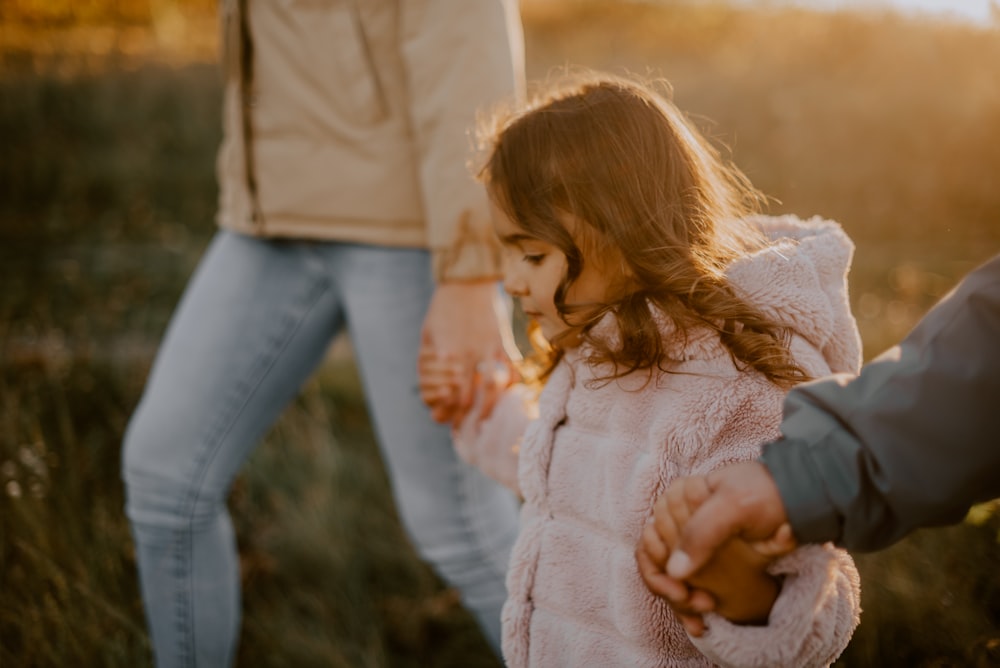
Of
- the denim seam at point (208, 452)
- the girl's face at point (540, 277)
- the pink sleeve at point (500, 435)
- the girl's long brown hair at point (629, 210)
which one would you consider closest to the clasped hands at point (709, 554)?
the girl's long brown hair at point (629, 210)

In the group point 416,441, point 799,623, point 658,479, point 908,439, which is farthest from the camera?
point 416,441

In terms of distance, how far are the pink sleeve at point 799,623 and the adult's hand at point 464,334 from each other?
693 millimetres

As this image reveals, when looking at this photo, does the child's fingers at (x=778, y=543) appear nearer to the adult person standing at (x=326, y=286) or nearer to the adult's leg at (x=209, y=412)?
the adult person standing at (x=326, y=286)

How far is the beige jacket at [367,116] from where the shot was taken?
154 centimetres

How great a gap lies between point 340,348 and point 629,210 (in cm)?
318

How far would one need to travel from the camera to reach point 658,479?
1.17m

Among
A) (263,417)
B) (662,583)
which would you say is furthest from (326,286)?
(662,583)

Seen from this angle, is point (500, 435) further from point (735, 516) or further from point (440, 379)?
point (735, 516)

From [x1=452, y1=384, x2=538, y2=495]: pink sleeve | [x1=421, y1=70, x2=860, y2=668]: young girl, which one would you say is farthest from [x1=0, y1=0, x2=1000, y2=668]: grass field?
[x1=452, y1=384, x2=538, y2=495]: pink sleeve

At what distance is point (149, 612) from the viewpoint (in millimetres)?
1802

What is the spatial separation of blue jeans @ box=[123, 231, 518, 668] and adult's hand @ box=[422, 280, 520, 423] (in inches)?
5.0

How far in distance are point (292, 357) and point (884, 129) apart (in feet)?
23.9

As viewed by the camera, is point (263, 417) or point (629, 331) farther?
point (263, 417)

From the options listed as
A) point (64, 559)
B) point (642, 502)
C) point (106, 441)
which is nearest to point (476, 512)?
point (642, 502)
